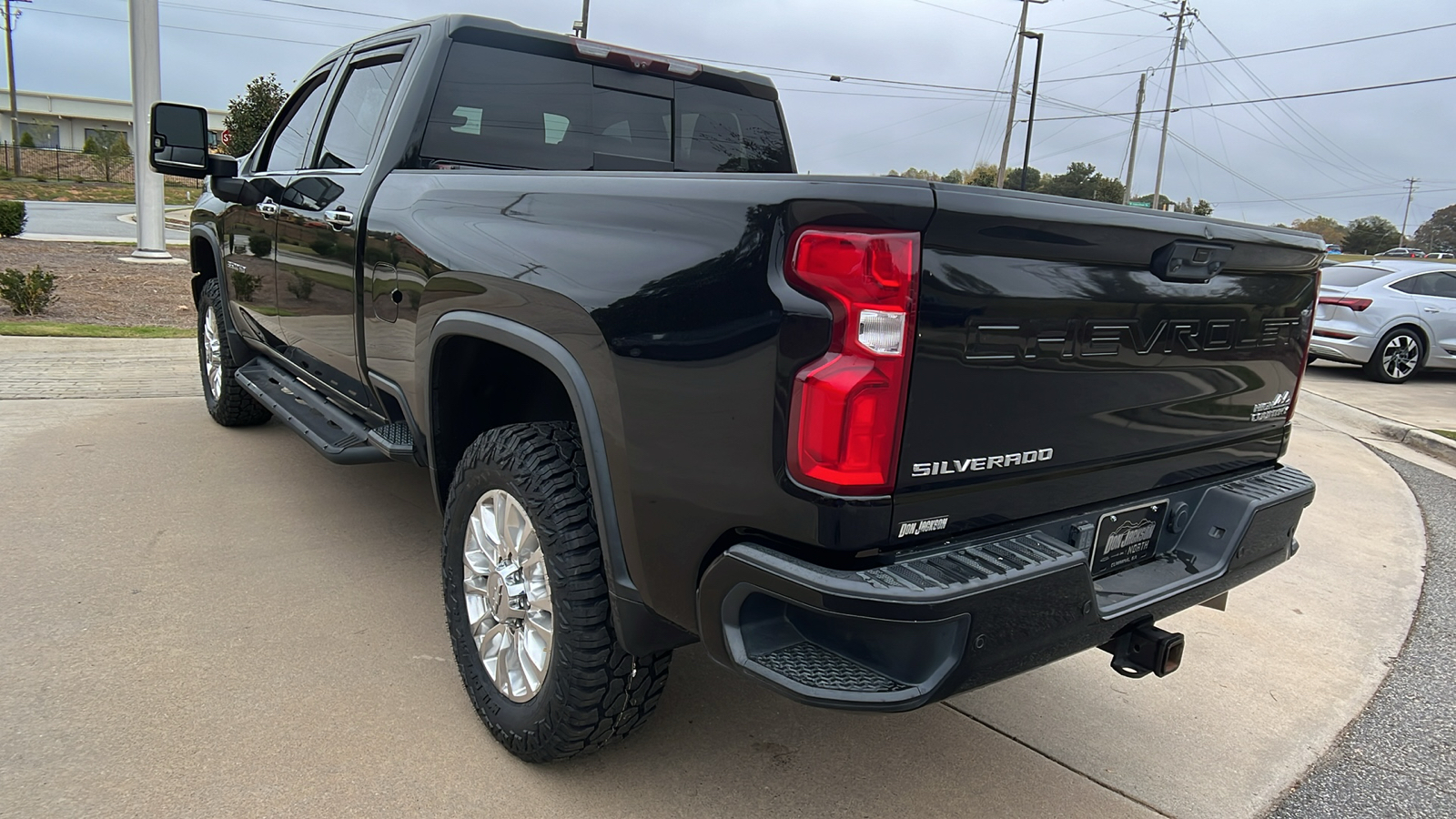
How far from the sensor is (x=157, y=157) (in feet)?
14.5

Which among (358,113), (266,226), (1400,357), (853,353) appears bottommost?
(1400,357)

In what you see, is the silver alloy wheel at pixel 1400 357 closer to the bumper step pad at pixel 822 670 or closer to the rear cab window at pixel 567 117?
the rear cab window at pixel 567 117

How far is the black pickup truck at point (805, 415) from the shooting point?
174cm

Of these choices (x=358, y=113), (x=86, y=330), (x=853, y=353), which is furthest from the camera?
(x=86, y=330)

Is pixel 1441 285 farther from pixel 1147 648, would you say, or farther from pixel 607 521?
pixel 607 521

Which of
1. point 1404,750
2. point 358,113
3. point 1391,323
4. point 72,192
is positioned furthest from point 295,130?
point 72,192

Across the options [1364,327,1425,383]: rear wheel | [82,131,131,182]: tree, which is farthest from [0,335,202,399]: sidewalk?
[82,131,131,182]: tree

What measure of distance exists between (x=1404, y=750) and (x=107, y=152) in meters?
56.7

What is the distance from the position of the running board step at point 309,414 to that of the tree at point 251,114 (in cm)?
1941

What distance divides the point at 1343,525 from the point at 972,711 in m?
3.63

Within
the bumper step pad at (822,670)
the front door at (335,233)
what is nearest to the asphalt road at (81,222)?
the front door at (335,233)

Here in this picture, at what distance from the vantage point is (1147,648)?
7.45ft

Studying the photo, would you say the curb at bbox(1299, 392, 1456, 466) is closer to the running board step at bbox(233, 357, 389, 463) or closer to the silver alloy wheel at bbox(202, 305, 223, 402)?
the running board step at bbox(233, 357, 389, 463)

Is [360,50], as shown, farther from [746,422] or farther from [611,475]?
[746,422]
